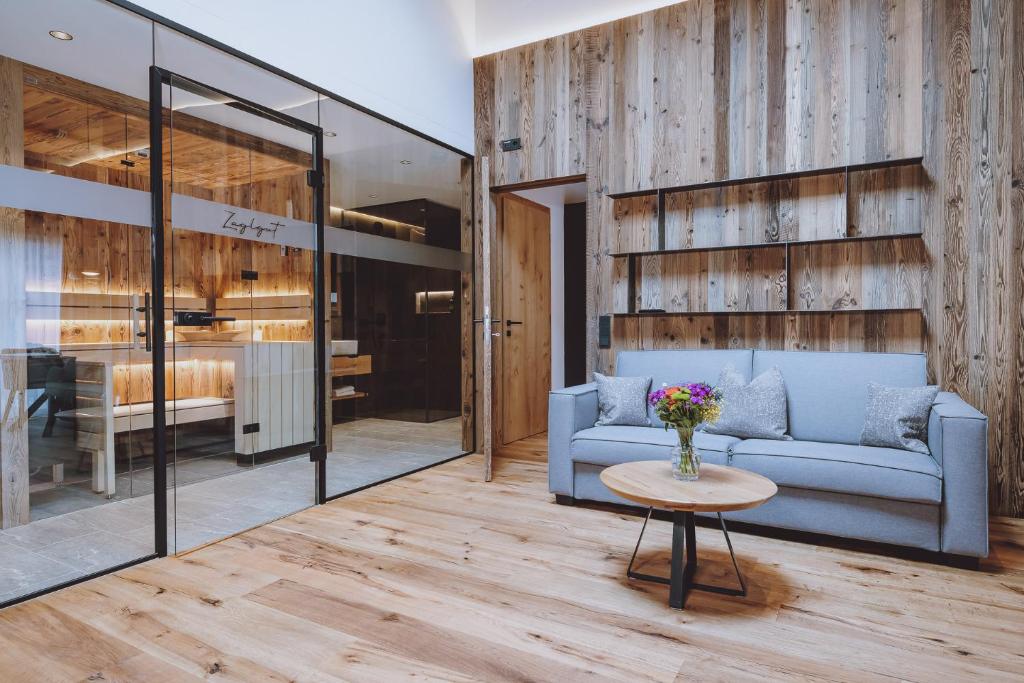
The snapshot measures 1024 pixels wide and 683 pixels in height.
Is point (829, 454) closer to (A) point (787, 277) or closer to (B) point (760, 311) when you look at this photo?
(B) point (760, 311)

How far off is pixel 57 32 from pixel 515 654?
2878mm

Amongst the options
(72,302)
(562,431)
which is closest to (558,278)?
(562,431)

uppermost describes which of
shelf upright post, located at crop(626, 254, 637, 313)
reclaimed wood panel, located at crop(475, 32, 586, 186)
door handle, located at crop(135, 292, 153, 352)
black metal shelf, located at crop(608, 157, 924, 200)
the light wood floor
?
reclaimed wood panel, located at crop(475, 32, 586, 186)

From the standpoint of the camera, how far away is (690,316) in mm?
4066

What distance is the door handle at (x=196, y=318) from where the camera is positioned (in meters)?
2.80

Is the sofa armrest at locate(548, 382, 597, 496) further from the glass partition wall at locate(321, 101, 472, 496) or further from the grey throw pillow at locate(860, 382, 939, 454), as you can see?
the grey throw pillow at locate(860, 382, 939, 454)

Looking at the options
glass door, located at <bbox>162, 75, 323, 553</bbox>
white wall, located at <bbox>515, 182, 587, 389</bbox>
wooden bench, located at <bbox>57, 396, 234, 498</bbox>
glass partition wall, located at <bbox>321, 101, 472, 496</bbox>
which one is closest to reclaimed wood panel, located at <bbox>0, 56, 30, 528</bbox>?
wooden bench, located at <bbox>57, 396, 234, 498</bbox>

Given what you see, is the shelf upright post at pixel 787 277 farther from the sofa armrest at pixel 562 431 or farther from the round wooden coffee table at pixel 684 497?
the round wooden coffee table at pixel 684 497

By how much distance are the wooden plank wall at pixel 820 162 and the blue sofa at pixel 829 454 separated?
36 centimetres

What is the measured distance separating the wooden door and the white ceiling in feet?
2.66

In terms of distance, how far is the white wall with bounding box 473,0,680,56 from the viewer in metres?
4.31

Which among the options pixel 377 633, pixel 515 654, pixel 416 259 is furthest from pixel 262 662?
pixel 416 259

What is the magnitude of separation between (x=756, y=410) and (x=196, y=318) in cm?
289

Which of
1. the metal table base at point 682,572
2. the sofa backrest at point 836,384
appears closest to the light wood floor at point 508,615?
the metal table base at point 682,572
